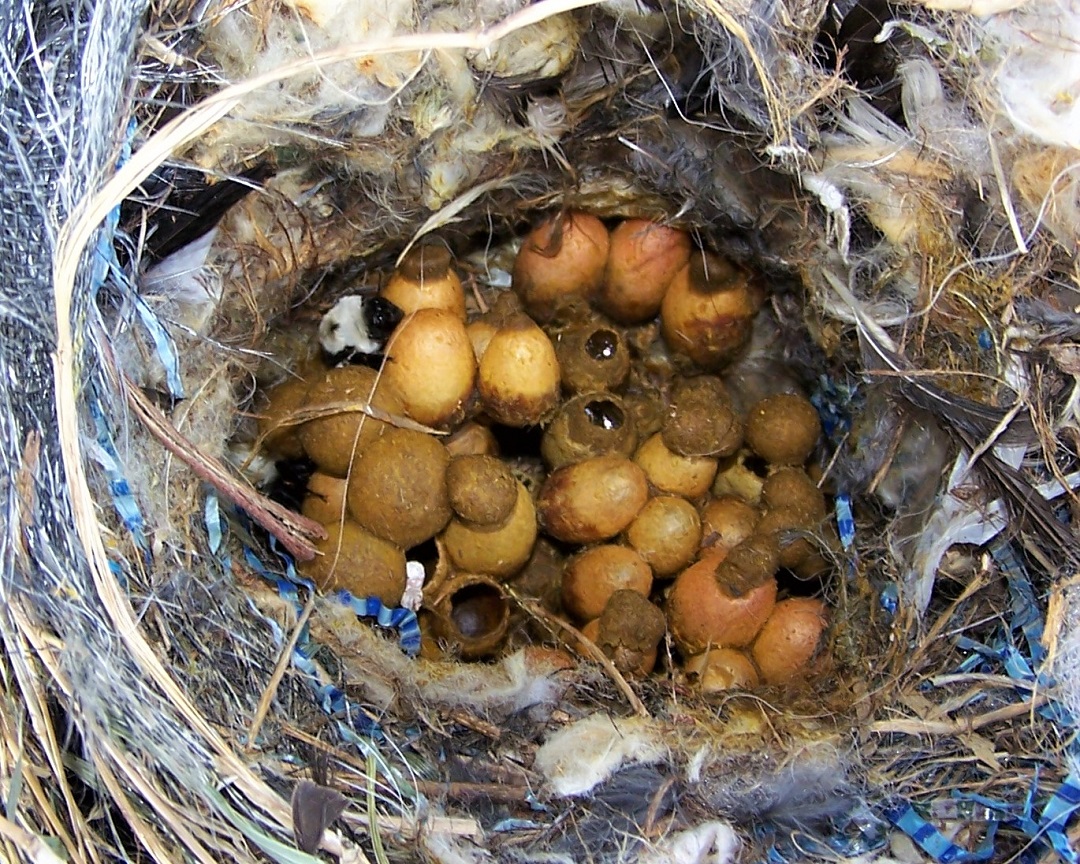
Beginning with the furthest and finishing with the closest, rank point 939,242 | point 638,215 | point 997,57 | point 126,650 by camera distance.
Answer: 1. point 638,215
2. point 939,242
3. point 997,57
4. point 126,650

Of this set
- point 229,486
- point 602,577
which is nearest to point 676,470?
point 602,577

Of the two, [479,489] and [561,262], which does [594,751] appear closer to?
[479,489]

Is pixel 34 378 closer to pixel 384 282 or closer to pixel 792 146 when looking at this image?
pixel 384 282

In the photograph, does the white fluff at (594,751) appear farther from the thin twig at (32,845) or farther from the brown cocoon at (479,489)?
the thin twig at (32,845)

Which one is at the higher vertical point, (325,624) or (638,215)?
(638,215)

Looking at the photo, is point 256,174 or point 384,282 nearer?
point 256,174

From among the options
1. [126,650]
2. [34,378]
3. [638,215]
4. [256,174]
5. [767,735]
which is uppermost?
[256,174]

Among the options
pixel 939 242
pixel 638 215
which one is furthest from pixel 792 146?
pixel 638 215
